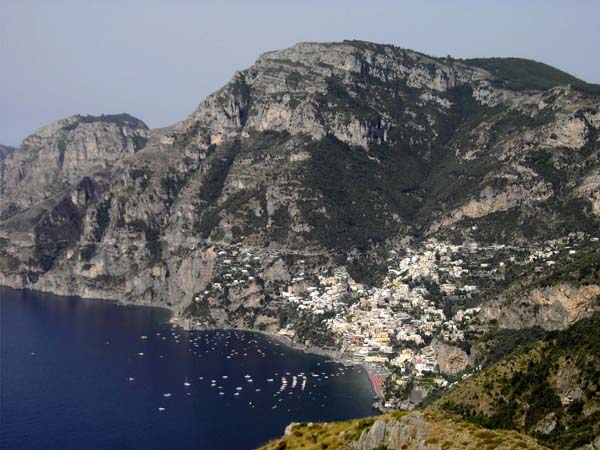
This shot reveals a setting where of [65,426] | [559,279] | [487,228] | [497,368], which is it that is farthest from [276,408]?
[487,228]

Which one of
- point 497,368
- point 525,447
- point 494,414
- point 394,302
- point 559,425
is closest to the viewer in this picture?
point 525,447

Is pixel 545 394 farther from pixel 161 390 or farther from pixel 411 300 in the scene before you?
pixel 411 300

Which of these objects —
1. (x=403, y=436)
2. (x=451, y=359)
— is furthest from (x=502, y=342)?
(x=403, y=436)

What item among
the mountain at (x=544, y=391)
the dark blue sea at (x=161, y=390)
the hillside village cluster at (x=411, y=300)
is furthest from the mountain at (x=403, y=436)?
the hillside village cluster at (x=411, y=300)

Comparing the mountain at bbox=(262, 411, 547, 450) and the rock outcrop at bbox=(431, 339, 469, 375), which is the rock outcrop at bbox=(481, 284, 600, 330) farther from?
the mountain at bbox=(262, 411, 547, 450)

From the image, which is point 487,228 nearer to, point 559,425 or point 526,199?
point 526,199

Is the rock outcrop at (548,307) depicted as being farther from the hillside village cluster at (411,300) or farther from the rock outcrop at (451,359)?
the hillside village cluster at (411,300)
